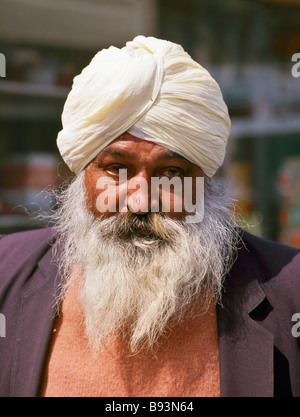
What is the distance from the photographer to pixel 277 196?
5.19 meters

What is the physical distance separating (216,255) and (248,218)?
2805 millimetres

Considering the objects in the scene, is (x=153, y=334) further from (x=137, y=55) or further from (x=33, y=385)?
(x=137, y=55)

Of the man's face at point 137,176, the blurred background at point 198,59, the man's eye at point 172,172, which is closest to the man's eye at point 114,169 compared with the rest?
the man's face at point 137,176

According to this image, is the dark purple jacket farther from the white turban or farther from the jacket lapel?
the white turban

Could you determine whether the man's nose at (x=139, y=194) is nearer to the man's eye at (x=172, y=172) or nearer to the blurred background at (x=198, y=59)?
the man's eye at (x=172, y=172)

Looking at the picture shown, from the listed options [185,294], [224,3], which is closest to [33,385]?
[185,294]

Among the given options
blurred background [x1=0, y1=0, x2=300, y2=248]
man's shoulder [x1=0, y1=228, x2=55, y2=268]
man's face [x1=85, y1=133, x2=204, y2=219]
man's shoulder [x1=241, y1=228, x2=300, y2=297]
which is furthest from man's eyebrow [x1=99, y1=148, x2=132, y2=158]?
blurred background [x1=0, y1=0, x2=300, y2=248]

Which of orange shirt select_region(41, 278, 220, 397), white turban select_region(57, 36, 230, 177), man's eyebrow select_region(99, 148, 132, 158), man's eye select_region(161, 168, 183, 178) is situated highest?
white turban select_region(57, 36, 230, 177)

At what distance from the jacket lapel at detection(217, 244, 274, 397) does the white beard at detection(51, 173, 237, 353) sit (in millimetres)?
77

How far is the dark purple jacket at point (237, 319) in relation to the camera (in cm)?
208

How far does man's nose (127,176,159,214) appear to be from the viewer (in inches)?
83.4

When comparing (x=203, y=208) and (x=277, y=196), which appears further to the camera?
(x=277, y=196)
